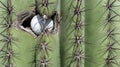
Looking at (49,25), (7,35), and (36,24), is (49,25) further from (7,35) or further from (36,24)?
(7,35)

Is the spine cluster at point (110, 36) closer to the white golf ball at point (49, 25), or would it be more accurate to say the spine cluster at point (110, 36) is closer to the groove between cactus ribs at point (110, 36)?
the groove between cactus ribs at point (110, 36)

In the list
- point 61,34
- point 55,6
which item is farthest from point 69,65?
point 55,6

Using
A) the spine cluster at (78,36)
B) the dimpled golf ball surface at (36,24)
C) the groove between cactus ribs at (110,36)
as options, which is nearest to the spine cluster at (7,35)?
the dimpled golf ball surface at (36,24)

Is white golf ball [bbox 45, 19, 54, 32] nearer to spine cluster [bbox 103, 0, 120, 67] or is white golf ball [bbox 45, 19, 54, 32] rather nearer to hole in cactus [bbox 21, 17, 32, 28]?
hole in cactus [bbox 21, 17, 32, 28]

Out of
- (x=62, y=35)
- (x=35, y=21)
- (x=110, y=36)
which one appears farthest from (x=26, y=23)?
(x=110, y=36)

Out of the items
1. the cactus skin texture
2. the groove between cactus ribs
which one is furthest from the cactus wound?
the groove between cactus ribs
